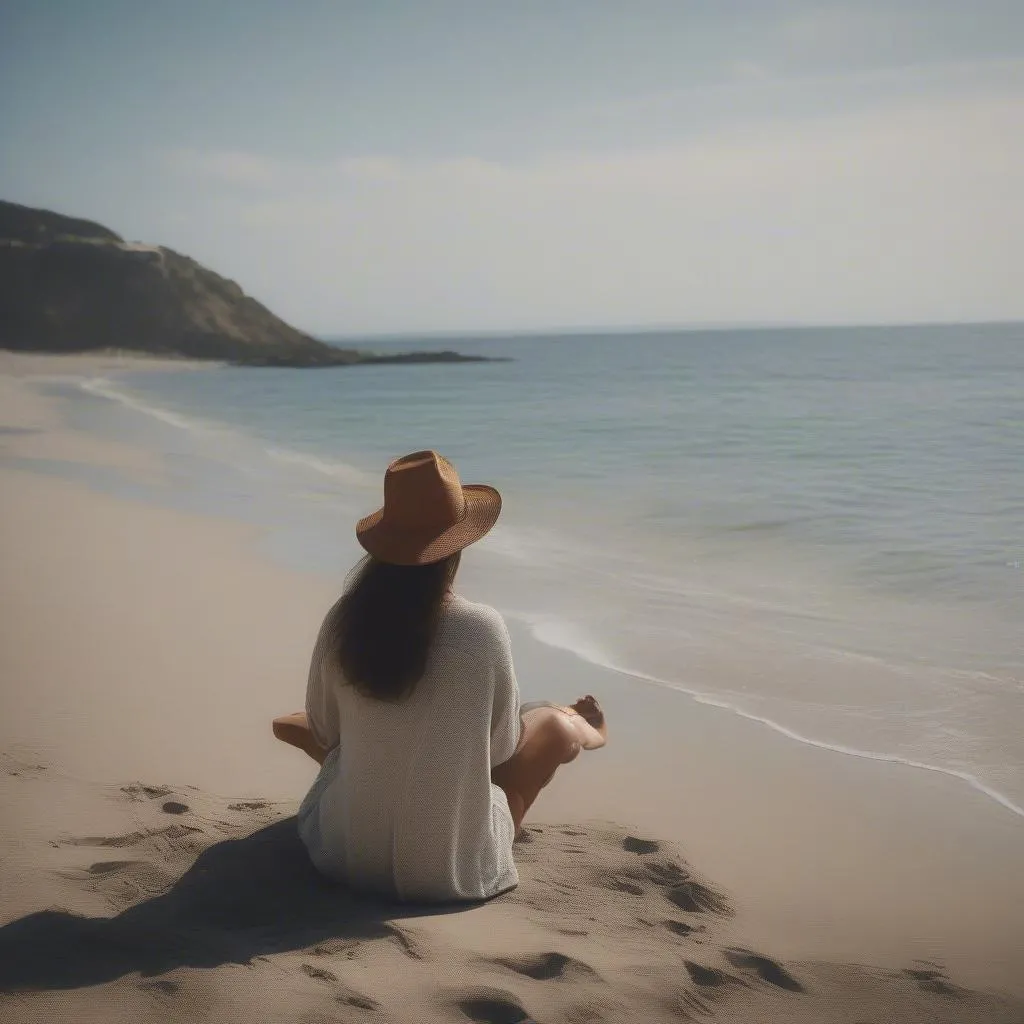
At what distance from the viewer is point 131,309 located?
69.1 meters

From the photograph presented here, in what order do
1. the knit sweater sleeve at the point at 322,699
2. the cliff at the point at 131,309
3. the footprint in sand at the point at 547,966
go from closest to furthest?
the footprint in sand at the point at 547,966 → the knit sweater sleeve at the point at 322,699 → the cliff at the point at 131,309

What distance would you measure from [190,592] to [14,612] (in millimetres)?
1089

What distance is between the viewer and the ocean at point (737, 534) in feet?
17.9

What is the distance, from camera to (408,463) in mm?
2896

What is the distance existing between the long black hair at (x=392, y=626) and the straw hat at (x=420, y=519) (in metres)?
0.04

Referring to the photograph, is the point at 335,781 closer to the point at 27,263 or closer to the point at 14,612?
the point at 14,612

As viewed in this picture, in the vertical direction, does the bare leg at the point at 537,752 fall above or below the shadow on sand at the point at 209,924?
above

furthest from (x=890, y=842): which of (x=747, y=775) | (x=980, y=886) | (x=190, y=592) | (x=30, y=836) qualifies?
(x=190, y=592)

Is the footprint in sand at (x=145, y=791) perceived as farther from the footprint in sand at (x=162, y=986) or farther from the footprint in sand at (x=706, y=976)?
the footprint in sand at (x=706, y=976)

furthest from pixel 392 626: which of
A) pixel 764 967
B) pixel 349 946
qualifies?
pixel 764 967

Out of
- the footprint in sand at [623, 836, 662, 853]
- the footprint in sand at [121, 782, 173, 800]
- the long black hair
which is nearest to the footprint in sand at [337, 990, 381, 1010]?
the long black hair

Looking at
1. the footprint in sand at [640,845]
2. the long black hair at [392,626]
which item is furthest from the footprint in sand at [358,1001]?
the footprint in sand at [640,845]

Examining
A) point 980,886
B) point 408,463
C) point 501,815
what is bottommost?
point 980,886

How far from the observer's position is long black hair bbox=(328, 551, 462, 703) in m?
2.75
